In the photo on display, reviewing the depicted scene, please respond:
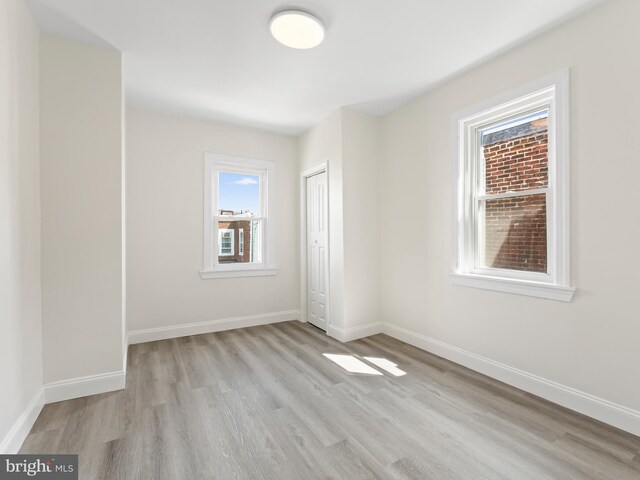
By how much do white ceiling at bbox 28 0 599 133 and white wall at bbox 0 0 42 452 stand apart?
0.35 meters

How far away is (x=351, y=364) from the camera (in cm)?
293

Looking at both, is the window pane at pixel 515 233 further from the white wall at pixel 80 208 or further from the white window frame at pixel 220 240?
the white wall at pixel 80 208

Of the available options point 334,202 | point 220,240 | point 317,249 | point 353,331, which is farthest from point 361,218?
point 220,240

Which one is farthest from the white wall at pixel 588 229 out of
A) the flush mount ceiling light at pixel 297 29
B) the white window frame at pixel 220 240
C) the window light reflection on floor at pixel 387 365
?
the white window frame at pixel 220 240

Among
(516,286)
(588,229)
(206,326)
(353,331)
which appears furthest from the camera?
(206,326)

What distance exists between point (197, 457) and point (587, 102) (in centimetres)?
334

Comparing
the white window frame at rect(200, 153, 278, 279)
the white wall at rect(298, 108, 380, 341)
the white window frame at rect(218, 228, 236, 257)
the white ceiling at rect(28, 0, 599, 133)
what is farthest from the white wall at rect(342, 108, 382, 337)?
the white window frame at rect(218, 228, 236, 257)

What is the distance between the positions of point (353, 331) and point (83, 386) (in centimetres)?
258

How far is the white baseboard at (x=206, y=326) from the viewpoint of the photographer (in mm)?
3551

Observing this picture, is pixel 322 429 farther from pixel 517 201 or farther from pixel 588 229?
pixel 517 201

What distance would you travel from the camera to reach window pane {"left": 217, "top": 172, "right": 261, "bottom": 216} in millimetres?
4141

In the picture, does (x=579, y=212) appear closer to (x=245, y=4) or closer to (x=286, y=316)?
(x=245, y=4)

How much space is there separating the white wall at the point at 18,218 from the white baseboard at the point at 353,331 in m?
2.68

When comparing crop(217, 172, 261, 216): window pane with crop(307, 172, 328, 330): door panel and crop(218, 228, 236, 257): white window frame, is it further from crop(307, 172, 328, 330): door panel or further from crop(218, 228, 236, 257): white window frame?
crop(307, 172, 328, 330): door panel
